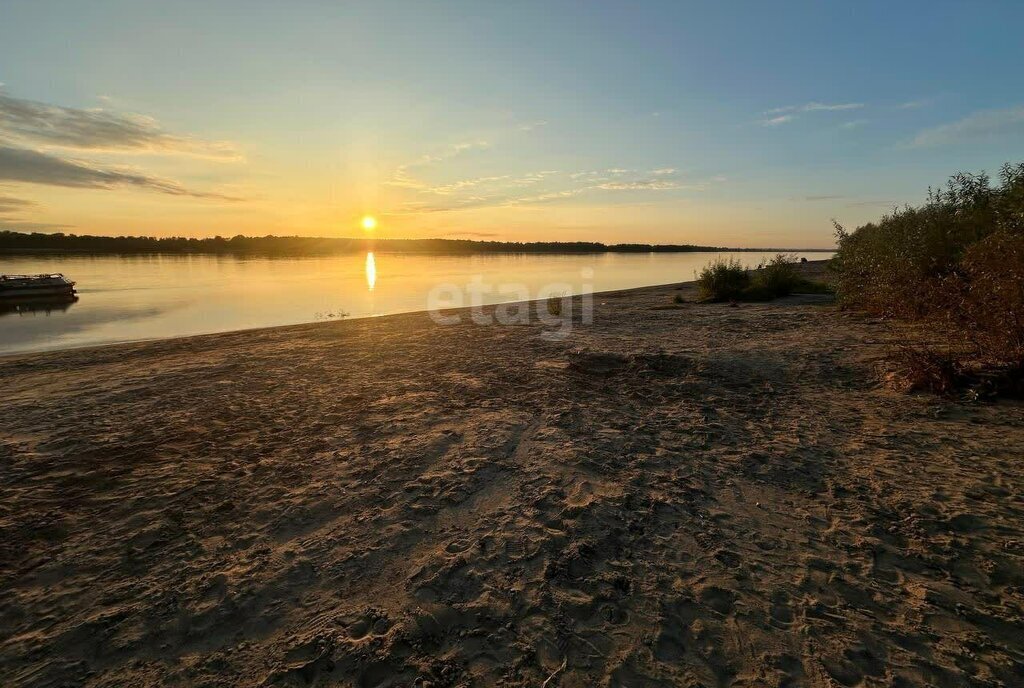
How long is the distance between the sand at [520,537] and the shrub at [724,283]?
442 inches

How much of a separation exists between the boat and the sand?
86.4ft

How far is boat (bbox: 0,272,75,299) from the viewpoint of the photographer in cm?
2502

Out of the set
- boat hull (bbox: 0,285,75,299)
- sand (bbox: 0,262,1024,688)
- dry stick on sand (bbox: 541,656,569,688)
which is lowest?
dry stick on sand (bbox: 541,656,569,688)

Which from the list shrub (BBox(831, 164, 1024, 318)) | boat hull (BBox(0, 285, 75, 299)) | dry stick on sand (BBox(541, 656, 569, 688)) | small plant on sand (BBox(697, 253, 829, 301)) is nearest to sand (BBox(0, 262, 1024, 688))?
dry stick on sand (BBox(541, 656, 569, 688))

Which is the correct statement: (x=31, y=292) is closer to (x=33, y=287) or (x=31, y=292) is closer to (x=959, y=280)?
(x=33, y=287)

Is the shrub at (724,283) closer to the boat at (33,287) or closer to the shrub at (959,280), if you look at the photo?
the shrub at (959,280)

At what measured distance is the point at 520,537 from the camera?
3480 millimetres

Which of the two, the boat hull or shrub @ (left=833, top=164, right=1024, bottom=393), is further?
the boat hull

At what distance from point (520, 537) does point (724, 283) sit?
54.9 ft

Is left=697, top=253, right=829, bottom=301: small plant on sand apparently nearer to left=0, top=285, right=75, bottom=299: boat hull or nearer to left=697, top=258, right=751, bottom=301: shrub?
left=697, top=258, right=751, bottom=301: shrub

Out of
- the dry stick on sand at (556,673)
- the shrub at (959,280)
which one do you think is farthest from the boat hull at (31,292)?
the shrub at (959,280)

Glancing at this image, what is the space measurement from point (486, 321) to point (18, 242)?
376 feet

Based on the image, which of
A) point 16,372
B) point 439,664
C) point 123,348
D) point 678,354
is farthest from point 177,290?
point 439,664

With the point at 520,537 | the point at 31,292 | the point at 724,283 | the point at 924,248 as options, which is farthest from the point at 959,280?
the point at 31,292
